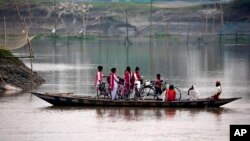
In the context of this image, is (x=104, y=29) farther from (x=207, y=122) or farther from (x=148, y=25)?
(x=207, y=122)

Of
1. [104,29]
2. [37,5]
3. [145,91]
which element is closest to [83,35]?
[104,29]

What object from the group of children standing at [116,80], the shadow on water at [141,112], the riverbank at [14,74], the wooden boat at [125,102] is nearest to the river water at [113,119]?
the shadow on water at [141,112]

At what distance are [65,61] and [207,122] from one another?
1612 inches

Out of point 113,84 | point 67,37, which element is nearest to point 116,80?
point 113,84

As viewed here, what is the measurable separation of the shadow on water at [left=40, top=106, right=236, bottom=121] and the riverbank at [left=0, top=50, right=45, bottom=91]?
25.2 feet

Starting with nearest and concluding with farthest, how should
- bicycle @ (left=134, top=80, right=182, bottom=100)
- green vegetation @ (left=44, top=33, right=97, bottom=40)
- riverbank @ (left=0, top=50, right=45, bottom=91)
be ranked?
bicycle @ (left=134, top=80, right=182, bottom=100)
riverbank @ (left=0, top=50, right=45, bottom=91)
green vegetation @ (left=44, top=33, right=97, bottom=40)

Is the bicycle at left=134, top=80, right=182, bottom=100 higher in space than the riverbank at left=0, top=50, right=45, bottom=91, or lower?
lower

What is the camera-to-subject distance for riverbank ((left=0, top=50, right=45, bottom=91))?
136 feet

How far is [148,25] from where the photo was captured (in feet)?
430

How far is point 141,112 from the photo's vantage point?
1292 inches

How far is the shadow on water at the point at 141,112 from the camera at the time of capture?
104 feet

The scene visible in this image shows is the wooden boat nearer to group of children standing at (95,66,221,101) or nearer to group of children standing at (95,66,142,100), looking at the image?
group of children standing at (95,66,221,101)

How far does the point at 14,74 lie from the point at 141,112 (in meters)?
11.2

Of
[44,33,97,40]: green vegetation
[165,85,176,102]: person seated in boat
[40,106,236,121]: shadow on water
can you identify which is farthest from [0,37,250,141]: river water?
[44,33,97,40]: green vegetation
